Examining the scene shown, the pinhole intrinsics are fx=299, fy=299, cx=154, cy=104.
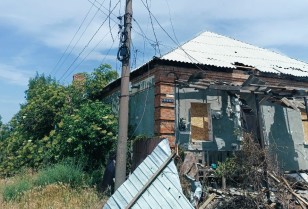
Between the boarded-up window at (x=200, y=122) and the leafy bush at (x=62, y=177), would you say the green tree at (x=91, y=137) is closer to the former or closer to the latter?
the leafy bush at (x=62, y=177)

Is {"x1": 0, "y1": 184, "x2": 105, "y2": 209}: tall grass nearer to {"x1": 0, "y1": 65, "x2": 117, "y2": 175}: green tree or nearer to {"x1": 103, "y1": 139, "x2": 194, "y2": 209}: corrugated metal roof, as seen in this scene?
{"x1": 103, "y1": 139, "x2": 194, "y2": 209}: corrugated metal roof

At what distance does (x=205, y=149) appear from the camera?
10.9 metres

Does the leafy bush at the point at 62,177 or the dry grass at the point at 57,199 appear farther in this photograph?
the leafy bush at the point at 62,177

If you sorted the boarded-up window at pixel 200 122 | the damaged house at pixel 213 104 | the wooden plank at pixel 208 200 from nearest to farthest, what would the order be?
the wooden plank at pixel 208 200 < the damaged house at pixel 213 104 < the boarded-up window at pixel 200 122

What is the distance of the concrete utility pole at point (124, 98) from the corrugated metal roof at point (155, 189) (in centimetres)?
64

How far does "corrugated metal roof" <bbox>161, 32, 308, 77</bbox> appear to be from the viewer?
11.8m

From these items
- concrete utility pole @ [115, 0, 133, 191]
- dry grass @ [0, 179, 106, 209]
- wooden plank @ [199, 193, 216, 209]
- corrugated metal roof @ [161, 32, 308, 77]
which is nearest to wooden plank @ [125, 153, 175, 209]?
concrete utility pole @ [115, 0, 133, 191]

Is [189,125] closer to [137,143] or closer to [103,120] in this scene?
[137,143]

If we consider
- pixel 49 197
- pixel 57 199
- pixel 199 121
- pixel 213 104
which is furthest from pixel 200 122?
pixel 49 197

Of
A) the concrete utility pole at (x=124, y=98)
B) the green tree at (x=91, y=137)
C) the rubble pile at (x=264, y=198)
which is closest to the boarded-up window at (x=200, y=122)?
the green tree at (x=91, y=137)

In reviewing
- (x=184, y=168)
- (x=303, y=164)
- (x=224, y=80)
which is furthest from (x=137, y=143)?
(x=303, y=164)

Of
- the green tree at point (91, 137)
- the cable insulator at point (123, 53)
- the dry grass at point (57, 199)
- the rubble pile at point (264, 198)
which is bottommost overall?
the dry grass at point (57, 199)

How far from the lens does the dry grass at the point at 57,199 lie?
7.80 metres

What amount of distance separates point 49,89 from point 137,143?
8.52m
